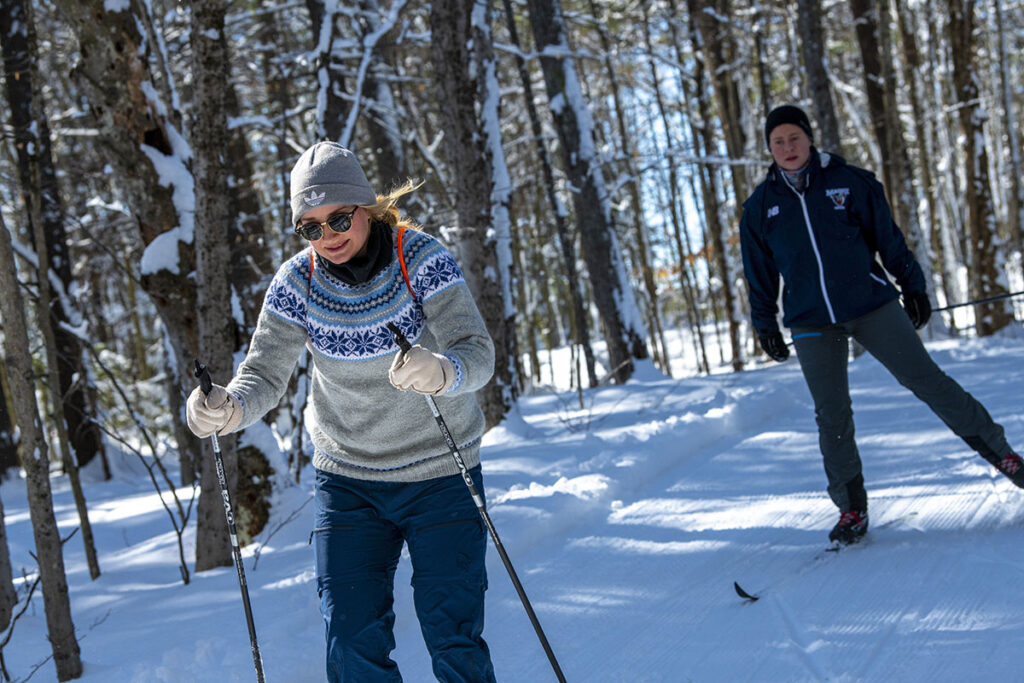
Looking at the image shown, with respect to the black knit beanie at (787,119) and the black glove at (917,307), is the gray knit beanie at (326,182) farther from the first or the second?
the black glove at (917,307)

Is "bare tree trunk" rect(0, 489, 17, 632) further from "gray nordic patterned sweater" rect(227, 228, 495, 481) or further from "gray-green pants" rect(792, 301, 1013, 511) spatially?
"gray-green pants" rect(792, 301, 1013, 511)

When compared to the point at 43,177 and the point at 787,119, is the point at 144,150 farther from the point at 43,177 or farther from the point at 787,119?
the point at 43,177

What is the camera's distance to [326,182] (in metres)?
2.71

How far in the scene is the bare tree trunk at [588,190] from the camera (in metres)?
12.8

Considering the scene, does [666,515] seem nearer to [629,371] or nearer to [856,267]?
[856,267]

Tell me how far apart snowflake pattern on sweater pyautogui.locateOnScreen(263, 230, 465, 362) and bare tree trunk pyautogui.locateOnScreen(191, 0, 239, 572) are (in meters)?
3.08

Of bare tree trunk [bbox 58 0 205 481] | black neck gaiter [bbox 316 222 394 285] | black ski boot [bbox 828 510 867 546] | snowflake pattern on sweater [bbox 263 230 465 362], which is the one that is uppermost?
bare tree trunk [bbox 58 0 205 481]

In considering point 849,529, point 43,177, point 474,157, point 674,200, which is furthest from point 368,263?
point 674,200

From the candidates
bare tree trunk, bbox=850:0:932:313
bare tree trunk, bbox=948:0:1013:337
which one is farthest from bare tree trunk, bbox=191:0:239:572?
bare tree trunk, bbox=850:0:932:313

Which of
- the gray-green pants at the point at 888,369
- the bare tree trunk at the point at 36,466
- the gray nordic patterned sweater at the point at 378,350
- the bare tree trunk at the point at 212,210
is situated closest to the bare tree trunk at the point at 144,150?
the bare tree trunk at the point at 212,210

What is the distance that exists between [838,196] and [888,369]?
2.81 ft

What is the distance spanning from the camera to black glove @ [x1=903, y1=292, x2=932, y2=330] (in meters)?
4.50

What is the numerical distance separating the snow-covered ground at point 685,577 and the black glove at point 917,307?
1.03 metres

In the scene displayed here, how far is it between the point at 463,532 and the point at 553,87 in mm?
11146
